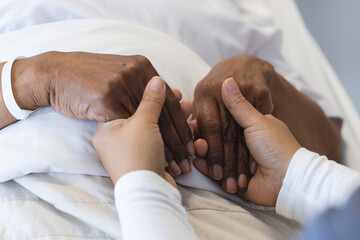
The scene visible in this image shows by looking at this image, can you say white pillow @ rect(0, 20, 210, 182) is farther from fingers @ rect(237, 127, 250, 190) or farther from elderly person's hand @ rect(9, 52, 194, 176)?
fingers @ rect(237, 127, 250, 190)

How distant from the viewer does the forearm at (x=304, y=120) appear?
977 mm

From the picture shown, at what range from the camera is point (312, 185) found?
712mm

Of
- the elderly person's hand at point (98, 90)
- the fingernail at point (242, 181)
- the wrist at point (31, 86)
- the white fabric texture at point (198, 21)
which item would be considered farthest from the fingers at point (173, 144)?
the white fabric texture at point (198, 21)

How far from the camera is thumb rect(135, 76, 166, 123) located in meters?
0.69

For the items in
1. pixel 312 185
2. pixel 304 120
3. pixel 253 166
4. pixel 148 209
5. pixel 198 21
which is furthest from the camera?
pixel 198 21

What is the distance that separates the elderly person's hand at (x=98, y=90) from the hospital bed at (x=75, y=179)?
4 cm

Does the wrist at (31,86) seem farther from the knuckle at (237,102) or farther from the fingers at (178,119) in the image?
the knuckle at (237,102)

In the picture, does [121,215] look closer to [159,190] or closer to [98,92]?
[159,190]

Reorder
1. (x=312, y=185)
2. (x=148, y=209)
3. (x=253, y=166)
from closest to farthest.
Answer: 1. (x=148, y=209)
2. (x=312, y=185)
3. (x=253, y=166)

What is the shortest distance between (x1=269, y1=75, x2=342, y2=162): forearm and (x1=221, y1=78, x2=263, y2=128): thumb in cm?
16

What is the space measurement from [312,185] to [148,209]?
0.30 meters

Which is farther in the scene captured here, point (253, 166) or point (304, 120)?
point (304, 120)

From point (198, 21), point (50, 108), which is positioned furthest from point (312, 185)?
point (198, 21)

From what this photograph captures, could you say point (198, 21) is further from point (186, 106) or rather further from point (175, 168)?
point (175, 168)
